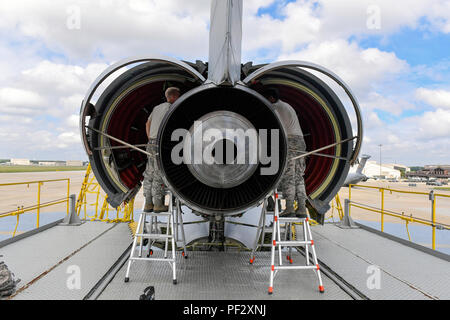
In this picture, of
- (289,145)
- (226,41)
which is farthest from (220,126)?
(289,145)

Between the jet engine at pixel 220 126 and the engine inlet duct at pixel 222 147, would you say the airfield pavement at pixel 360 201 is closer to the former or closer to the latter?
the jet engine at pixel 220 126

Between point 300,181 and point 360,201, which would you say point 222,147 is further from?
point 360,201

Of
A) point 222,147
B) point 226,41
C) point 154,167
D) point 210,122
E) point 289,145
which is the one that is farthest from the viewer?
point 154,167

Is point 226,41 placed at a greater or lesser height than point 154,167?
greater

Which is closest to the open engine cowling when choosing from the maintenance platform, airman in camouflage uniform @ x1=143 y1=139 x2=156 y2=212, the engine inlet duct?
the engine inlet duct

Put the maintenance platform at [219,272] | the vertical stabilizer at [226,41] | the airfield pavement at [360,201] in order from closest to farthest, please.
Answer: the vertical stabilizer at [226,41]
the maintenance platform at [219,272]
the airfield pavement at [360,201]

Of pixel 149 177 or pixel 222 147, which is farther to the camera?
pixel 149 177

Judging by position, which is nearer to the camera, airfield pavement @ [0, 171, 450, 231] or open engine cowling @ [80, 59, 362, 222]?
open engine cowling @ [80, 59, 362, 222]

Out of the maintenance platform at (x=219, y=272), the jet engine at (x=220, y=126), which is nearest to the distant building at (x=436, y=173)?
the maintenance platform at (x=219, y=272)

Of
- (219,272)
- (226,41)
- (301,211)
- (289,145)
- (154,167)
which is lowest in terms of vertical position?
(219,272)

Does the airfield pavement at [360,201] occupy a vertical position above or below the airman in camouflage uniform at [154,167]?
below

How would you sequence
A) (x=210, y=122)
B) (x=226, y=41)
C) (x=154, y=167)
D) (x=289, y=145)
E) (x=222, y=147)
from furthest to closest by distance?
(x=154, y=167)
(x=289, y=145)
(x=210, y=122)
(x=222, y=147)
(x=226, y=41)

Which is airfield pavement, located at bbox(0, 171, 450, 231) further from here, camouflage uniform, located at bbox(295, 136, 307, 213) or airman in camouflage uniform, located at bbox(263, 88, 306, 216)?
airman in camouflage uniform, located at bbox(263, 88, 306, 216)
